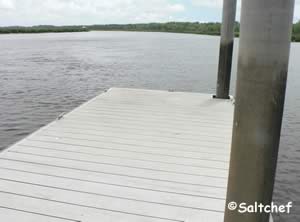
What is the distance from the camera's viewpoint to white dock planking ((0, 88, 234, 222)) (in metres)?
2.39

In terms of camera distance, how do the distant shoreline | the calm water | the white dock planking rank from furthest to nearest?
1. the distant shoreline
2. the calm water
3. the white dock planking

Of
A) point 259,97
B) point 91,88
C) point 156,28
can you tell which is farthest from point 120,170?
point 156,28

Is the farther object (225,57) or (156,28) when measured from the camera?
(156,28)

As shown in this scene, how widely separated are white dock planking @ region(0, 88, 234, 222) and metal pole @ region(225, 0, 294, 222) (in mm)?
744

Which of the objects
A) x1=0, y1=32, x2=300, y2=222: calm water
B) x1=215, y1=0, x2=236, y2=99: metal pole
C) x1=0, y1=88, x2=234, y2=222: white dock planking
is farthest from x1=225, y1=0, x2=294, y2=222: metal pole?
x1=215, y1=0, x2=236, y2=99: metal pole

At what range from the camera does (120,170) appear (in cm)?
304

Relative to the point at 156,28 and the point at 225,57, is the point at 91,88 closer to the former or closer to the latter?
the point at 225,57

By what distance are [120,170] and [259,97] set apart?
70.3 inches

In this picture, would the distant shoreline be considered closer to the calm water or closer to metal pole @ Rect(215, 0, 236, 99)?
the calm water

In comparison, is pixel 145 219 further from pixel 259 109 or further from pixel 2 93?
pixel 2 93

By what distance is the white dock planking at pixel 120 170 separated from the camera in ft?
7.83

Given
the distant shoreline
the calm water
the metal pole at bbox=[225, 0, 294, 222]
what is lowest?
the calm water

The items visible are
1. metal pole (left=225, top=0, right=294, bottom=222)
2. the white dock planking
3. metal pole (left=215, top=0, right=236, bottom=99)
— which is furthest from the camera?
metal pole (left=215, top=0, right=236, bottom=99)

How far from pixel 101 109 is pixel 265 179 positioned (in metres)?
3.90
